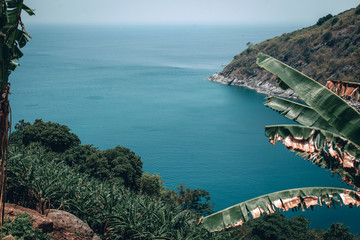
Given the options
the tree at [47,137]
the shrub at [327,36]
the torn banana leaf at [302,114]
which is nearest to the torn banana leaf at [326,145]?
the torn banana leaf at [302,114]

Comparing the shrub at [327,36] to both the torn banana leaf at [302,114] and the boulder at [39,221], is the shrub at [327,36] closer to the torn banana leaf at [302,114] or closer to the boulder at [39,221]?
the torn banana leaf at [302,114]

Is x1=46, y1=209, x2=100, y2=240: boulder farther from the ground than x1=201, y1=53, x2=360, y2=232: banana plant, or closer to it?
closer to it

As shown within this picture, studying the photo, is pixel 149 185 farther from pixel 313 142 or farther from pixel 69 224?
pixel 313 142

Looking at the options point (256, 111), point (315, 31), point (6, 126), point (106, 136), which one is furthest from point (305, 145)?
point (315, 31)

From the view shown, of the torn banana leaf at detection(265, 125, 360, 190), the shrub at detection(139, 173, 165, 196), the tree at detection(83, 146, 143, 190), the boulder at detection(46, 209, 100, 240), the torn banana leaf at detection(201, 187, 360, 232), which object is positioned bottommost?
the shrub at detection(139, 173, 165, 196)

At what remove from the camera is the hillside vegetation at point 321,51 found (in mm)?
59875

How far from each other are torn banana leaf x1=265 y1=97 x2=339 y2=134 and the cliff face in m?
54.4

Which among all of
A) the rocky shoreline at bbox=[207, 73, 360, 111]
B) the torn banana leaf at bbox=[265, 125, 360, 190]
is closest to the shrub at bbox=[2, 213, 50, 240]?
the torn banana leaf at bbox=[265, 125, 360, 190]

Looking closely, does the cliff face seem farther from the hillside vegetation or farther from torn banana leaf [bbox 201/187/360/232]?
torn banana leaf [bbox 201/187/360/232]

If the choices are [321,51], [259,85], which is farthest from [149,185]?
[321,51]

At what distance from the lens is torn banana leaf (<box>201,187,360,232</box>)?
5589 mm

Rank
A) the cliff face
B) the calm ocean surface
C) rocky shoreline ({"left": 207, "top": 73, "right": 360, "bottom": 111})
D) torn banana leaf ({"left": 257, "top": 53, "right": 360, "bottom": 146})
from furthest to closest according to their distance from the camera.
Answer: rocky shoreline ({"left": 207, "top": 73, "right": 360, "bottom": 111}) < the cliff face < the calm ocean surface < torn banana leaf ({"left": 257, "top": 53, "right": 360, "bottom": 146})

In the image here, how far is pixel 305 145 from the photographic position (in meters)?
5.75

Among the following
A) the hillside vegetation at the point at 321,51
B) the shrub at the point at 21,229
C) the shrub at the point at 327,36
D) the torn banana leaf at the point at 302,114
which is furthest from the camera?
the shrub at the point at 327,36
